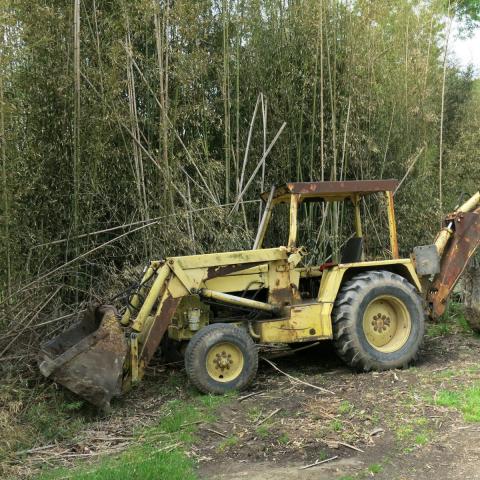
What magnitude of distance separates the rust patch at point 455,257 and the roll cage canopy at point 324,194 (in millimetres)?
601

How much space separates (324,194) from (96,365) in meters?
2.68

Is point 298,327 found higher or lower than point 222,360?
higher

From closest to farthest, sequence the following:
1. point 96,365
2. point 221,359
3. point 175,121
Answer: point 96,365 < point 221,359 < point 175,121

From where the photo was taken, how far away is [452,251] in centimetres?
601

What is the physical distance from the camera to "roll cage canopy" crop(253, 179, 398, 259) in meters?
5.30

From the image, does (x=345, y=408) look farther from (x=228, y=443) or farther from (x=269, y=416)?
(x=228, y=443)

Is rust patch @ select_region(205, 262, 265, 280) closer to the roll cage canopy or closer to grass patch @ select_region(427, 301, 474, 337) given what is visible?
the roll cage canopy

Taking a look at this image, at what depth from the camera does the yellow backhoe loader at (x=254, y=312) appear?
4625 millimetres

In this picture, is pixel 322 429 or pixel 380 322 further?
pixel 380 322

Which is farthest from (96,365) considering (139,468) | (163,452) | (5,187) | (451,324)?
(451,324)

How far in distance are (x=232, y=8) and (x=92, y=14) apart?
177cm

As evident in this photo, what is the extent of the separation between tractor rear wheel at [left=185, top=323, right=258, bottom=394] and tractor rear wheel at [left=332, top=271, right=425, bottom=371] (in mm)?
869

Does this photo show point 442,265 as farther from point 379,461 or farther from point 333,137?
point 379,461

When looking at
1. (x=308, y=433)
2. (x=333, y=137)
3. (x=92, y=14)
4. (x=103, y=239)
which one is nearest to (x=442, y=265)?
(x=333, y=137)
